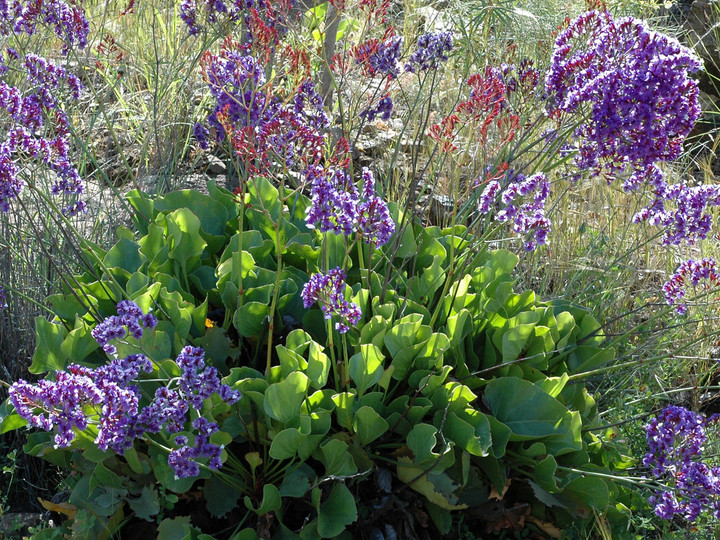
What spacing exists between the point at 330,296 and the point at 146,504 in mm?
798

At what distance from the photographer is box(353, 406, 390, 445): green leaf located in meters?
1.97

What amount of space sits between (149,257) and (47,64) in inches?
30.5

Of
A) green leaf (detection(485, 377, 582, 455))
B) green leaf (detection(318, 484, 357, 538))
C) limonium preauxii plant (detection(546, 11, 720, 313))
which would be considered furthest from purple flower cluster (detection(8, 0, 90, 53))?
green leaf (detection(485, 377, 582, 455))

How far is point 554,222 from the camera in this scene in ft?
12.8

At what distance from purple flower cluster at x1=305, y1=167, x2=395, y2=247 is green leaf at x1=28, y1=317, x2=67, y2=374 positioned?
890 millimetres

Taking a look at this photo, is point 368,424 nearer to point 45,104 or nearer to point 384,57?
point 384,57

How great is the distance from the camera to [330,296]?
1835 millimetres

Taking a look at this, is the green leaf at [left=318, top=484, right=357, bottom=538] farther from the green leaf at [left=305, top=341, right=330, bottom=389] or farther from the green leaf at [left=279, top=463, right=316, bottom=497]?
the green leaf at [left=305, top=341, right=330, bottom=389]

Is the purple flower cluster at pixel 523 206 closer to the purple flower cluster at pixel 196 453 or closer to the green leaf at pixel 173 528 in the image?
the purple flower cluster at pixel 196 453

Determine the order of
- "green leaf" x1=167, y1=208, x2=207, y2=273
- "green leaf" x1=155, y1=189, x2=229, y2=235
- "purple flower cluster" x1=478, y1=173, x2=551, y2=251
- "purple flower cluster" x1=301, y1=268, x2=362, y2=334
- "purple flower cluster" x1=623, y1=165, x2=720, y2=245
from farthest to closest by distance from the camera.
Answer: "green leaf" x1=155, y1=189, x2=229, y2=235
"green leaf" x1=167, y1=208, x2=207, y2=273
"purple flower cluster" x1=623, y1=165, x2=720, y2=245
"purple flower cluster" x1=478, y1=173, x2=551, y2=251
"purple flower cluster" x1=301, y1=268, x2=362, y2=334

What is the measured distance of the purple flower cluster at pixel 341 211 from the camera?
174 cm

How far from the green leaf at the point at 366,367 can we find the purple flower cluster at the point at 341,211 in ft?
1.11

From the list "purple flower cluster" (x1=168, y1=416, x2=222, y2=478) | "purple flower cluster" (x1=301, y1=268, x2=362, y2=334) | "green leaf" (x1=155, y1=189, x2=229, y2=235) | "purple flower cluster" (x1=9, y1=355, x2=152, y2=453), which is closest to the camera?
"purple flower cluster" (x1=9, y1=355, x2=152, y2=453)

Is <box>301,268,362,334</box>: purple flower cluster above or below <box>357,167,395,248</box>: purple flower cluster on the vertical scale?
below
